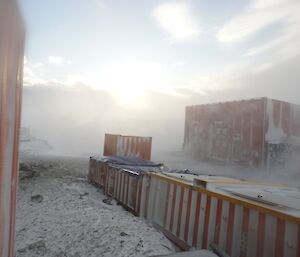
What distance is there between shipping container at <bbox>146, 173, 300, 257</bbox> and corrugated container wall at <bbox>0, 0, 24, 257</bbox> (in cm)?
266

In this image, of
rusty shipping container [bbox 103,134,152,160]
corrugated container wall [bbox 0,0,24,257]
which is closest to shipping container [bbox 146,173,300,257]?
corrugated container wall [bbox 0,0,24,257]

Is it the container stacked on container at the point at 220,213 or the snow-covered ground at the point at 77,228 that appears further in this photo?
the snow-covered ground at the point at 77,228

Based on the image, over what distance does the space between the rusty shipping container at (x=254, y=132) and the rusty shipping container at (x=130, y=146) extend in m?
5.10

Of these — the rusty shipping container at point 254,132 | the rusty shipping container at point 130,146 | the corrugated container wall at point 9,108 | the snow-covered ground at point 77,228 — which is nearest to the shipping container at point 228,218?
the snow-covered ground at point 77,228

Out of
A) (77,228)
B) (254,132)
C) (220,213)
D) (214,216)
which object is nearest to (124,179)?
(77,228)

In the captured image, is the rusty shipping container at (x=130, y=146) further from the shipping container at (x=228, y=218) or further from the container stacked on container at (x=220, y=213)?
the shipping container at (x=228, y=218)

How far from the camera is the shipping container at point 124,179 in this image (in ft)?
21.6

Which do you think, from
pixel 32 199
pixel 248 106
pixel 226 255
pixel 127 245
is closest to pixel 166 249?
pixel 127 245

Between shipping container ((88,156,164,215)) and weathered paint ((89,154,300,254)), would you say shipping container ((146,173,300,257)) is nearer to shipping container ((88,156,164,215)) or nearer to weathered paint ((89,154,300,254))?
weathered paint ((89,154,300,254))

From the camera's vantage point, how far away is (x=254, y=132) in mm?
15062

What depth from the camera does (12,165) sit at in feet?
5.75

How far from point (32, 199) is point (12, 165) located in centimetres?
622

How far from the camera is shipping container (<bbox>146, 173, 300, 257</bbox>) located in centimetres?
335

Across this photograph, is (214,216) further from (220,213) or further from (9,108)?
(9,108)
